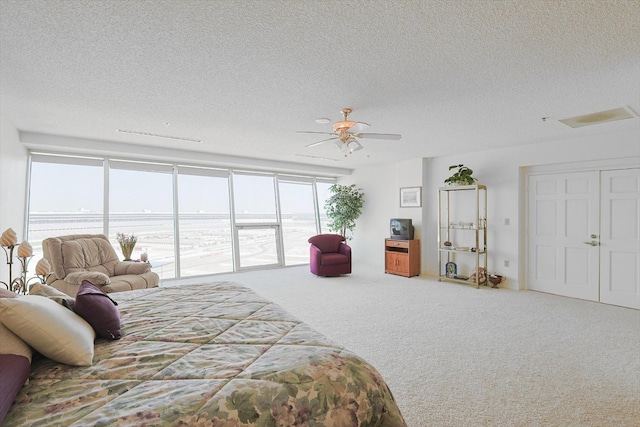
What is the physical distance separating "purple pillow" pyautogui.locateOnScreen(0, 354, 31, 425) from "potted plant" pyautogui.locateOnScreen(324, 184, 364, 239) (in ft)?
22.3

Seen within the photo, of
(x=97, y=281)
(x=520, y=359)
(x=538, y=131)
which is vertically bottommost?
(x=520, y=359)

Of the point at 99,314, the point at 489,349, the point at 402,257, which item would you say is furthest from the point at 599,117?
the point at 99,314

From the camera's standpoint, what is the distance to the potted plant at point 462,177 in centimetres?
568

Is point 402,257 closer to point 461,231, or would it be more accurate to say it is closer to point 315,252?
point 461,231

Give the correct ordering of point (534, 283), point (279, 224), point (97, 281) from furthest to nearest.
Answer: point (279, 224)
point (534, 283)
point (97, 281)

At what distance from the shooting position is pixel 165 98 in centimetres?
320

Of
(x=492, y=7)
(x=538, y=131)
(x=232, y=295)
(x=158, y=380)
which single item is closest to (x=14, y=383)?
(x=158, y=380)

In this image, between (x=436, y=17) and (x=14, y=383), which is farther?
(x=436, y=17)

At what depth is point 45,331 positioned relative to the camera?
4.48 ft

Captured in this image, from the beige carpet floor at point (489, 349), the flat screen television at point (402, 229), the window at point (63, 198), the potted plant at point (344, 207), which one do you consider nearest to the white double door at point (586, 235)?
the beige carpet floor at point (489, 349)

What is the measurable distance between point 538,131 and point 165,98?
4.75 m

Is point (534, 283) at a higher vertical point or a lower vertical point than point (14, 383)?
lower

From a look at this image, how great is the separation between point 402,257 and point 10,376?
241 inches

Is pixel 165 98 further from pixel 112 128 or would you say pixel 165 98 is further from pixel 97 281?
pixel 97 281
